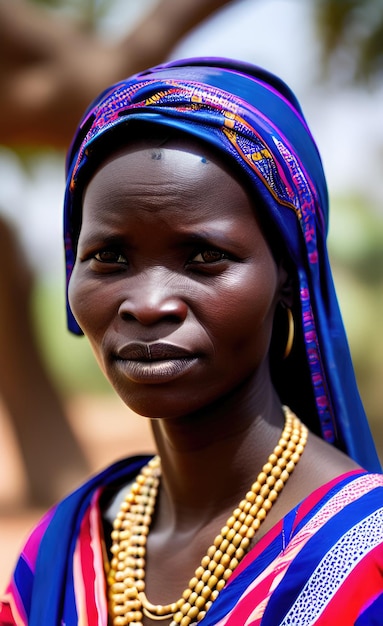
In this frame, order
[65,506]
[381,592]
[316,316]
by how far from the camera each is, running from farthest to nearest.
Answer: [65,506] < [316,316] < [381,592]

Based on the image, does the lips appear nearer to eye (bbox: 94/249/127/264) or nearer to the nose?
the nose

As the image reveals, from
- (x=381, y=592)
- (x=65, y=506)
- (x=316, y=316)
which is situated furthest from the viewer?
(x=65, y=506)

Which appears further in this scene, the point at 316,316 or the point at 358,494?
the point at 316,316

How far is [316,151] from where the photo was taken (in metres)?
1.91

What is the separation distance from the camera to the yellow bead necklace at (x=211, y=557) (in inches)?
68.2

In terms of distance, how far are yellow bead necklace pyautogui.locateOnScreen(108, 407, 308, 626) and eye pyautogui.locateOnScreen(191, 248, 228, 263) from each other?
1.50ft

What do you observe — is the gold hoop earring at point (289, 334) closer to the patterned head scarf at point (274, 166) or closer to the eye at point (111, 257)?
the patterned head scarf at point (274, 166)

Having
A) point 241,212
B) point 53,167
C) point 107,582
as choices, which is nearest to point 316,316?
point 241,212

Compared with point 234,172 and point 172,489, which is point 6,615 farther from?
point 234,172

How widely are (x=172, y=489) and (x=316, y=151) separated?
853 millimetres

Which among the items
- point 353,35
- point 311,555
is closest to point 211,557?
point 311,555

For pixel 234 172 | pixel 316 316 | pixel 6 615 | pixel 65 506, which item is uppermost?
pixel 234 172

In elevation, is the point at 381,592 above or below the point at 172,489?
below

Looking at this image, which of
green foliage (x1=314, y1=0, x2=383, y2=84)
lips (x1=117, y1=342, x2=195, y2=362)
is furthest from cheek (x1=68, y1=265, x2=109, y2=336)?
green foliage (x1=314, y1=0, x2=383, y2=84)
